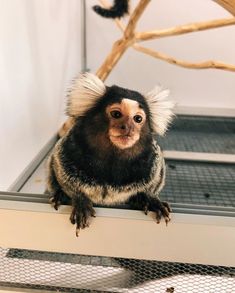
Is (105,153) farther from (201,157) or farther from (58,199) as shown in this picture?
(201,157)

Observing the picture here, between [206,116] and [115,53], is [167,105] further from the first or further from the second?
[206,116]

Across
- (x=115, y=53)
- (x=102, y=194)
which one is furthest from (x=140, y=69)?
(x=102, y=194)

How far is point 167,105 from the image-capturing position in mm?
1274

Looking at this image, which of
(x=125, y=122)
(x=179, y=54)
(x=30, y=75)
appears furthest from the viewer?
(x=179, y=54)

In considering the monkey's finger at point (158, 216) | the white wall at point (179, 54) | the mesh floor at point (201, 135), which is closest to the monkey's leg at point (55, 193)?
the monkey's finger at point (158, 216)

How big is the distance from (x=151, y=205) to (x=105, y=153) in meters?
0.22

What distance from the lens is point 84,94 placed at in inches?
46.2

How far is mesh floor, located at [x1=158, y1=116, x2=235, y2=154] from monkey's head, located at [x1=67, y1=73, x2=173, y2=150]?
122cm

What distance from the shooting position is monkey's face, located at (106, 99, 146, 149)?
1.03 meters

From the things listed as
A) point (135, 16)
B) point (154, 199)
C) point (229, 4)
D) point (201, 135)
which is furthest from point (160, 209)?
point (201, 135)

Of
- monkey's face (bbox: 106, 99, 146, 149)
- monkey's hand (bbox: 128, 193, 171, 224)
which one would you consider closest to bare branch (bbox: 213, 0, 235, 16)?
monkey's face (bbox: 106, 99, 146, 149)

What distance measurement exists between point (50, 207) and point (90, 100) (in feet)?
1.31

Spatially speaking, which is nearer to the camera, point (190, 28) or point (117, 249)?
point (117, 249)

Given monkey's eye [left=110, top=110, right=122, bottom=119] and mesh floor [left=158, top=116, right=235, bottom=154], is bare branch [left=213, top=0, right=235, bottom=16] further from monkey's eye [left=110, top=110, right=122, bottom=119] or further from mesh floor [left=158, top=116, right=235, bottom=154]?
mesh floor [left=158, top=116, right=235, bottom=154]
